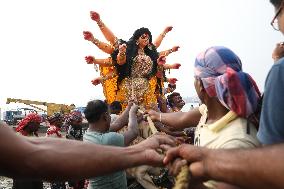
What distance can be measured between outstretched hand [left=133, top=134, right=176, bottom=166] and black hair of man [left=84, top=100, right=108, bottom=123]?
1.91m

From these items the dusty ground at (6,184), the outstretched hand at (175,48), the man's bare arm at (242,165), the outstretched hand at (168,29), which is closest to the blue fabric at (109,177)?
the man's bare arm at (242,165)

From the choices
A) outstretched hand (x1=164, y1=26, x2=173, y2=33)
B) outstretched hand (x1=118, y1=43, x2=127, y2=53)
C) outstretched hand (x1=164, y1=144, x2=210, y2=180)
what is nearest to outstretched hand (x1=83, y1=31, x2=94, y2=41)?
outstretched hand (x1=118, y1=43, x2=127, y2=53)

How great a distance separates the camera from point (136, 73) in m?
7.07

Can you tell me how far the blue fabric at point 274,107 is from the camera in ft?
5.72

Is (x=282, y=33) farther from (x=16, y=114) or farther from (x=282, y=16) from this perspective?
(x=16, y=114)

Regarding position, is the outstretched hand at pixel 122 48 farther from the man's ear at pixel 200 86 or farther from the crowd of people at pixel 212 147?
the man's ear at pixel 200 86

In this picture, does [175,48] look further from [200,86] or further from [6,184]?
[6,184]

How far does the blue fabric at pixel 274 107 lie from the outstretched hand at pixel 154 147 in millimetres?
774

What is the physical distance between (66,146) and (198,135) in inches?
40.6

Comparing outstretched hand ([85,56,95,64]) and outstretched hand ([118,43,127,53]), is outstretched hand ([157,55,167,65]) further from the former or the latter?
outstretched hand ([85,56,95,64])

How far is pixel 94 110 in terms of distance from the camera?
178 inches

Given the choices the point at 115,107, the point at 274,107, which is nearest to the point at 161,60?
the point at 115,107

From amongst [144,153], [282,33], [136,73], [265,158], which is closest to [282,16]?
[282,33]

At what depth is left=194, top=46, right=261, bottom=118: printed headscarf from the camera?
2438 mm
